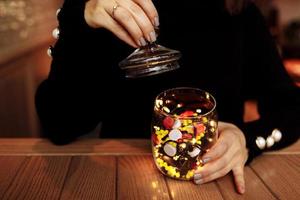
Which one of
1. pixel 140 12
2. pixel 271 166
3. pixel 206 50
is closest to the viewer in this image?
pixel 140 12

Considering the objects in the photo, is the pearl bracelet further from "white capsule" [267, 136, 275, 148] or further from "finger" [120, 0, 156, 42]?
"finger" [120, 0, 156, 42]

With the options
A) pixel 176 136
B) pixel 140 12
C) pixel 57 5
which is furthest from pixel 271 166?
pixel 57 5

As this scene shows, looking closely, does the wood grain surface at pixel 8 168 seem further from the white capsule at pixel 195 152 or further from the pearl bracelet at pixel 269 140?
the pearl bracelet at pixel 269 140

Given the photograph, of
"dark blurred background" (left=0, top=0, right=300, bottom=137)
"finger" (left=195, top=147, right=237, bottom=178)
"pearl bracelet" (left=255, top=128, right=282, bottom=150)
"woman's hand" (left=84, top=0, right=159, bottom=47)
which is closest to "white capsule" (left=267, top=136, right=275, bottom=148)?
"pearl bracelet" (left=255, top=128, right=282, bottom=150)

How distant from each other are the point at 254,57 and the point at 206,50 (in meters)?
0.15

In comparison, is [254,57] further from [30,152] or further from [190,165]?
[30,152]

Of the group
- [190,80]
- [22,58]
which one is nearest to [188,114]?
[190,80]

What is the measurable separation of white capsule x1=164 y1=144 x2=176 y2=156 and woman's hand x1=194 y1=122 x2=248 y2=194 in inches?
2.0

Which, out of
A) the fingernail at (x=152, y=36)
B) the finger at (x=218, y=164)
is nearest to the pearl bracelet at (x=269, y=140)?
the finger at (x=218, y=164)

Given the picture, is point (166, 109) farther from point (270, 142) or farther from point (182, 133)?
point (270, 142)

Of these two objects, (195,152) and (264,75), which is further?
(264,75)

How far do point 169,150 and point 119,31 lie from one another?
0.20 m

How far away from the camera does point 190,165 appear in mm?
589

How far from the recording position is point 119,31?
595mm
